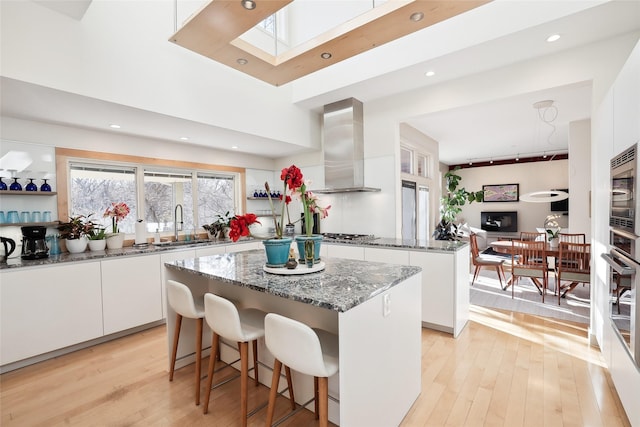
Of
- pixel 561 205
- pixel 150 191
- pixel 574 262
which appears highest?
pixel 150 191

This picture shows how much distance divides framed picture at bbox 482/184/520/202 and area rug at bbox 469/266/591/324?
5.27 meters

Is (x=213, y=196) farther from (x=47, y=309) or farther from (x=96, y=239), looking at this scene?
(x=47, y=309)

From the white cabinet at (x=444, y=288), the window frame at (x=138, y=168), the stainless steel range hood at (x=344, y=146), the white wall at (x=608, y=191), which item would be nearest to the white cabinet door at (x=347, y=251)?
the white cabinet at (x=444, y=288)

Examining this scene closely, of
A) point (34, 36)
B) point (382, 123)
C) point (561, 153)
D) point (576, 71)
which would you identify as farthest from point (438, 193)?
point (34, 36)

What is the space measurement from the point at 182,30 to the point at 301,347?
6.17 feet

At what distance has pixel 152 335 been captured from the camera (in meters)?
3.15

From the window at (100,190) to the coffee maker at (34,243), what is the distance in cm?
53

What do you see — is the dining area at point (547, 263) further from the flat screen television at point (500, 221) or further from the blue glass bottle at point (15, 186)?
the blue glass bottle at point (15, 186)

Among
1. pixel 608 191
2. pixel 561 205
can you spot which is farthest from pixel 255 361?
pixel 561 205

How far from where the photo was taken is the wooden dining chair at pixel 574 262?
370cm

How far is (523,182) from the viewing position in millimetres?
9266

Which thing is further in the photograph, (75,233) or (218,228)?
(218,228)

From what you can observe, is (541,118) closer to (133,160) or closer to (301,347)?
(301,347)

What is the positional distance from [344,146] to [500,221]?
7.86m
